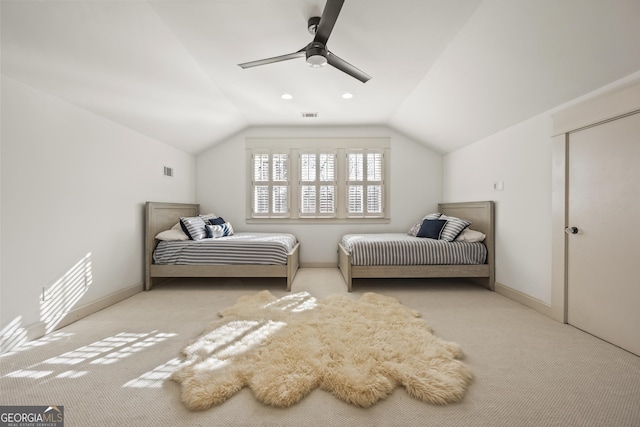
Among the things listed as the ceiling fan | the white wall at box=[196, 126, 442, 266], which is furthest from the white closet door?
the white wall at box=[196, 126, 442, 266]

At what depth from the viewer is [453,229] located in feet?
11.2

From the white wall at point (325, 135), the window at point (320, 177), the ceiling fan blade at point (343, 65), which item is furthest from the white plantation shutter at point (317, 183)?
the ceiling fan blade at point (343, 65)

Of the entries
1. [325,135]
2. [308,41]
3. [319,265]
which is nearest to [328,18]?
[308,41]

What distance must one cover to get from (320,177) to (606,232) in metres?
3.59

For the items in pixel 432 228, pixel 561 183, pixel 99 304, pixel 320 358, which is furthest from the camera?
pixel 432 228

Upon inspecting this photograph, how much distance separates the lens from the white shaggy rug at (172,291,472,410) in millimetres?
1314

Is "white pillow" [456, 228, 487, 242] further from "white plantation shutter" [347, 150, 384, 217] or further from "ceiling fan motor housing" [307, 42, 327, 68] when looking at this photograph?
"ceiling fan motor housing" [307, 42, 327, 68]

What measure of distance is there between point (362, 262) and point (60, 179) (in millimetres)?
3205

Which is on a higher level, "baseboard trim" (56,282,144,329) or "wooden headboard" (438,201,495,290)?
"wooden headboard" (438,201,495,290)

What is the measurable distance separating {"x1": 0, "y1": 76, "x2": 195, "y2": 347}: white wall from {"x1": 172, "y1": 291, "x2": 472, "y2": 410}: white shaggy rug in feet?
4.57

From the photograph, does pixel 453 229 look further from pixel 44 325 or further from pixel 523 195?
pixel 44 325

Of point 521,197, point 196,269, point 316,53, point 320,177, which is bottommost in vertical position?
point 196,269

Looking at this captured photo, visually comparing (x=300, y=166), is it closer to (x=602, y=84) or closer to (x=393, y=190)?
(x=393, y=190)

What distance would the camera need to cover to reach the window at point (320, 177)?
15.0 ft
